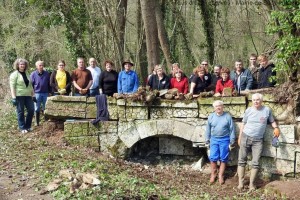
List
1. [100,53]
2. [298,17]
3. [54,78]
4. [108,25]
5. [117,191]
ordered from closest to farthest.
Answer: [117,191] < [298,17] < [54,78] < [108,25] < [100,53]

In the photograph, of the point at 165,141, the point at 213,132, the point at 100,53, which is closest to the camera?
the point at 213,132

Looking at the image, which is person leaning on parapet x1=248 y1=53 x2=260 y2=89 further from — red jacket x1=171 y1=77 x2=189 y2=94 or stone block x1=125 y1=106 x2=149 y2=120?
stone block x1=125 y1=106 x2=149 y2=120

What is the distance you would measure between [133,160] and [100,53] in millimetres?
7258

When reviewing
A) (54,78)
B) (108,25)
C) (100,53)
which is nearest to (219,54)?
(100,53)

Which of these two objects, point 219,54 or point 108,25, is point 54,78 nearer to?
point 108,25

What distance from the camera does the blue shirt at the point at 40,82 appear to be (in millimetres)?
11211

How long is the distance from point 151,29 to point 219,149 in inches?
169

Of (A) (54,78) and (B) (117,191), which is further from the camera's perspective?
(A) (54,78)

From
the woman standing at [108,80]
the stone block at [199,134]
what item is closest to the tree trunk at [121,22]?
the woman standing at [108,80]

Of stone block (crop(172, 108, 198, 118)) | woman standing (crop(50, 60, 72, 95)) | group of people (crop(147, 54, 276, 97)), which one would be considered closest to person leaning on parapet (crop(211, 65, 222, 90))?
group of people (crop(147, 54, 276, 97))

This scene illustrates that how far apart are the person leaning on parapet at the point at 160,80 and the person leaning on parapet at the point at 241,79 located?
1517 millimetres

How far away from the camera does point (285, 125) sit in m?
9.02

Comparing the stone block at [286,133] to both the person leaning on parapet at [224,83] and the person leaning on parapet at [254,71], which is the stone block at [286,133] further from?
the person leaning on parapet at [224,83]

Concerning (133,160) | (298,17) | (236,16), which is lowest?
(133,160)
